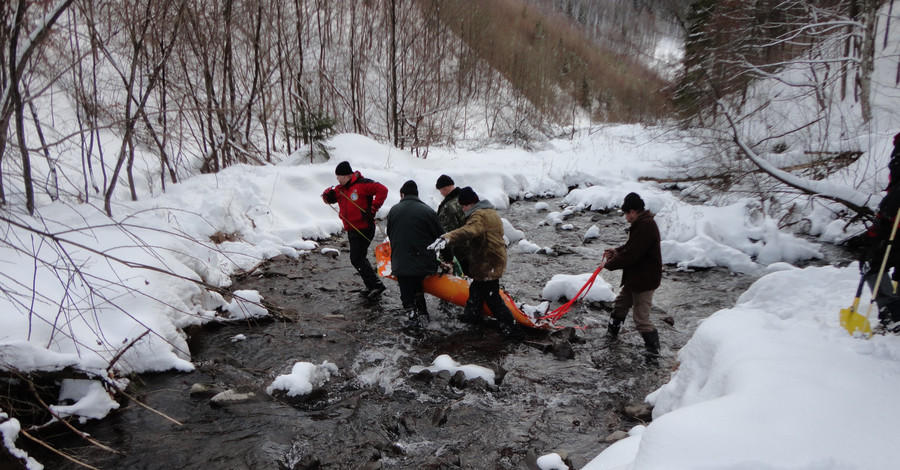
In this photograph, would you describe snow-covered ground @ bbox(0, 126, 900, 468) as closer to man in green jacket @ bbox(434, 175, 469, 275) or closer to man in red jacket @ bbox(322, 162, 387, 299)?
man in red jacket @ bbox(322, 162, 387, 299)

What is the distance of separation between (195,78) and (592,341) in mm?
10210

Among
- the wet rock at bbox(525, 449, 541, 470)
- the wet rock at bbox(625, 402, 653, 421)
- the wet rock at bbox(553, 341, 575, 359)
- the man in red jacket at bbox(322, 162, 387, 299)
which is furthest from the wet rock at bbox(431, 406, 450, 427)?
the man in red jacket at bbox(322, 162, 387, 299)

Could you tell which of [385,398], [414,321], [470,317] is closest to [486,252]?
[470,317]

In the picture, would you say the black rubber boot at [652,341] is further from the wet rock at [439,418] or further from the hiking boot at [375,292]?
the hiking boot at [375,292]

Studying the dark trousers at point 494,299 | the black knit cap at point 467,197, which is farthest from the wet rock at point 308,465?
the black knit cap at point 467,197

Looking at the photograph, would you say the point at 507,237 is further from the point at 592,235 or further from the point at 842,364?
the point at 842,364

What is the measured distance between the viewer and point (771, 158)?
8.55 metres

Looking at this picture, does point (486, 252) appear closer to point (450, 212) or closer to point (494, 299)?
point (494, 299)

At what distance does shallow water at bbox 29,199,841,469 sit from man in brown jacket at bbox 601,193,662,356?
1.31ft

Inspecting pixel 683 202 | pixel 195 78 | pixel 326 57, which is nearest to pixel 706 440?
pixel 683 202

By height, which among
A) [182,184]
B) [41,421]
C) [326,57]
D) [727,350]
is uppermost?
[326,57]

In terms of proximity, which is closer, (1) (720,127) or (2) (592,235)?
(1) (720,127)

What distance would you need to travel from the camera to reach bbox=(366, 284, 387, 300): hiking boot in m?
6.70

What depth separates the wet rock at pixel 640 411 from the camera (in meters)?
3.99
